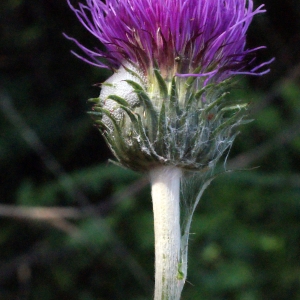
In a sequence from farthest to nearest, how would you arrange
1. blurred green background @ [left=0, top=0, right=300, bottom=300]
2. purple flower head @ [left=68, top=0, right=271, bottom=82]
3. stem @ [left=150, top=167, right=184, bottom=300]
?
1. blurred green background @ [left=0, top=0, right=300, bottom=300]
2. purple flower head @ [left=68, top=0, right=271, bottom=82]
3. stem @ [left=150, top=167, right=184, bottom=300]

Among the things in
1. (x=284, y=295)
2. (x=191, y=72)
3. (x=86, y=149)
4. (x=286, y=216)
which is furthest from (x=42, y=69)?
(x=191, y=72)

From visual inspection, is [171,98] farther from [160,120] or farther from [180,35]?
[180,35]

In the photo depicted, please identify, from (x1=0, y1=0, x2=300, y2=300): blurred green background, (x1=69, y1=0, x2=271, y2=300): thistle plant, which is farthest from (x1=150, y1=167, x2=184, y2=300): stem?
(x1=0, y1=0, x2=300, y2=300): blurred green background

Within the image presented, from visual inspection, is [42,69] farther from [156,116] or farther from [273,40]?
[156,116]

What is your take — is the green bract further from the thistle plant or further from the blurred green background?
the blurred green background

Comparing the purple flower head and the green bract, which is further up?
the purple flower head

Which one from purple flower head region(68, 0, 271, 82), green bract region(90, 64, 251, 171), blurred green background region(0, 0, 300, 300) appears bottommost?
blurred green background region(0, 0, 300, 300)

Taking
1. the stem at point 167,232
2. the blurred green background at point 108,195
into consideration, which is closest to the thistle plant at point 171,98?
the stem at point 167,232

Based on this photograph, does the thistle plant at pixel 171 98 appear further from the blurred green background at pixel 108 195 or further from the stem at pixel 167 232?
the blurred green background at pixel 108 195

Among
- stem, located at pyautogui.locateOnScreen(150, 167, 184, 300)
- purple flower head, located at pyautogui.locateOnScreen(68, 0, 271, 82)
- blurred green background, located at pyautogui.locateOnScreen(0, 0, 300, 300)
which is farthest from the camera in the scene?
blurred green background, located at pyautogui.locateOnScreen(0, 0, 300, 300)
